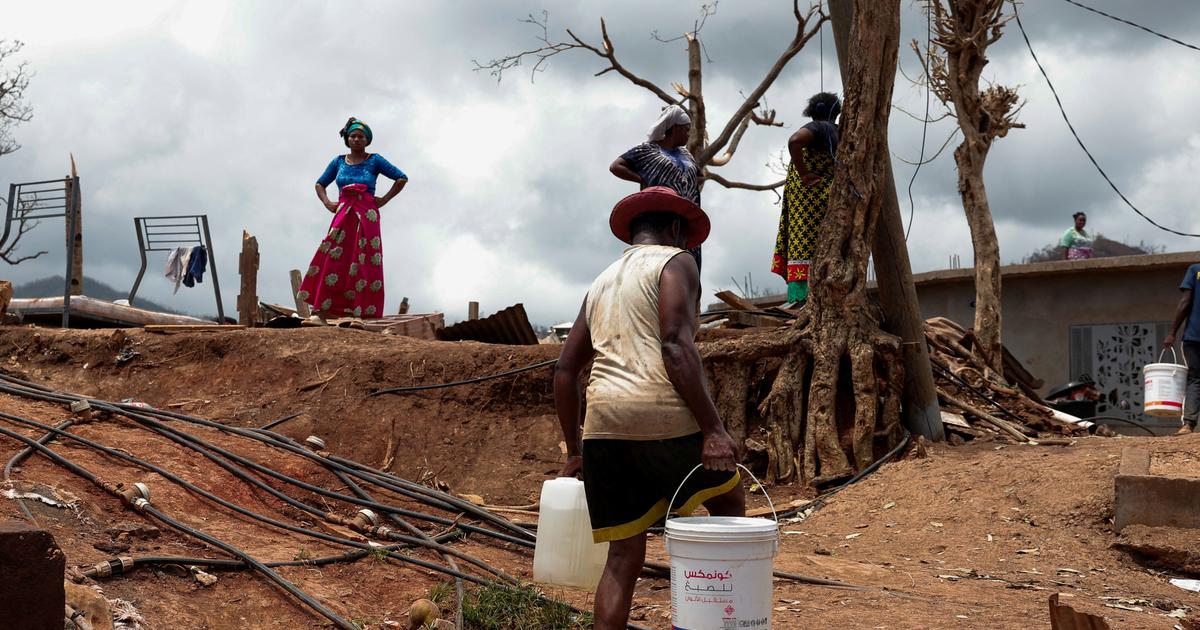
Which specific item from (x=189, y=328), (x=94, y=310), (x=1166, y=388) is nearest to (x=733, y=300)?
(x=1166, y=388)

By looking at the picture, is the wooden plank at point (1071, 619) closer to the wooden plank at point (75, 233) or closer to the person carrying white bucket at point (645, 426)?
the person carrying white bucket at point (645, 426)

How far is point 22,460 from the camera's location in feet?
15.8

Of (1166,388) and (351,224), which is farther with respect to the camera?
(351,224)

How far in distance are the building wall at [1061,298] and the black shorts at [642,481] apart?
10.1 metres

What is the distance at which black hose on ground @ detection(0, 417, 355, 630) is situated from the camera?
4125 millimetres

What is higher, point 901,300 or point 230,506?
point 901,300

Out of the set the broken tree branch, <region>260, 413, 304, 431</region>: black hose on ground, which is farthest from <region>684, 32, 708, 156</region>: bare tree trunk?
<region>260, 413, 304, 431</region>: black hose on ground

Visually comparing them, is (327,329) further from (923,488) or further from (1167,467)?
(1167,467)

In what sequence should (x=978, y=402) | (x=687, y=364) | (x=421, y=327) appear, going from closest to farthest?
(x=687, y=364) < (x=978, y=402) < (x=421, y=327)

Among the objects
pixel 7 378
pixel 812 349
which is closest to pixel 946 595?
pixel 812 349

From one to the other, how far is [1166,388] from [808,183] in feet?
10.6

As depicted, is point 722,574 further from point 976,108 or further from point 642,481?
point 976,108

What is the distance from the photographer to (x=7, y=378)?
682cm

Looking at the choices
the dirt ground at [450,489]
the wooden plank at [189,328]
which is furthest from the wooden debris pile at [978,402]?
the wooden plank at [189,328]
